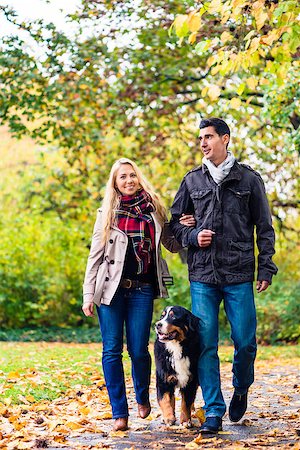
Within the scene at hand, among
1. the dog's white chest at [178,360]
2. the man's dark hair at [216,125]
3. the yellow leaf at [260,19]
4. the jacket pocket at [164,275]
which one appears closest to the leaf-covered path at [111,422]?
the dog's white chest at [178,360]

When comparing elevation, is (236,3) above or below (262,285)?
above

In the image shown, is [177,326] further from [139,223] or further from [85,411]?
[85,411]

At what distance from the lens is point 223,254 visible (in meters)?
6.15

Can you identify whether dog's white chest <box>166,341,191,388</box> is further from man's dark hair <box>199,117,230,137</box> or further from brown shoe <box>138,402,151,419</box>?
man's dark hair <box>199,117,230,137</box>

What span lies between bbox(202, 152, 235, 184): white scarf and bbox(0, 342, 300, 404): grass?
300cm

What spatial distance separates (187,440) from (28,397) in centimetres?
242

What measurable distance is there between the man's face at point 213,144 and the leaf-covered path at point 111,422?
7.04 ft

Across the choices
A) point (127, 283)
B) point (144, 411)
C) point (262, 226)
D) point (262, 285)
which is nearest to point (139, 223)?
point (127, 283)

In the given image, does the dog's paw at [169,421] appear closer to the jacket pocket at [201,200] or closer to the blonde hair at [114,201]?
the blonde hair at [114,201]

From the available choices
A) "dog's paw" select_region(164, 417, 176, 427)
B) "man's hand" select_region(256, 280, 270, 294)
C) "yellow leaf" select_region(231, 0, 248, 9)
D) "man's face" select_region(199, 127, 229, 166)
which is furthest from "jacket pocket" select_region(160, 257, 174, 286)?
"yellow leaf" select_region(231, 0, 248, 9)

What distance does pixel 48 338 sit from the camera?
17.7m

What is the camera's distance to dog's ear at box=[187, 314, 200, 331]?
611cm

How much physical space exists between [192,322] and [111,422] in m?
1.37

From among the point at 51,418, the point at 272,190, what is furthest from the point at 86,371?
the point at 272,190
